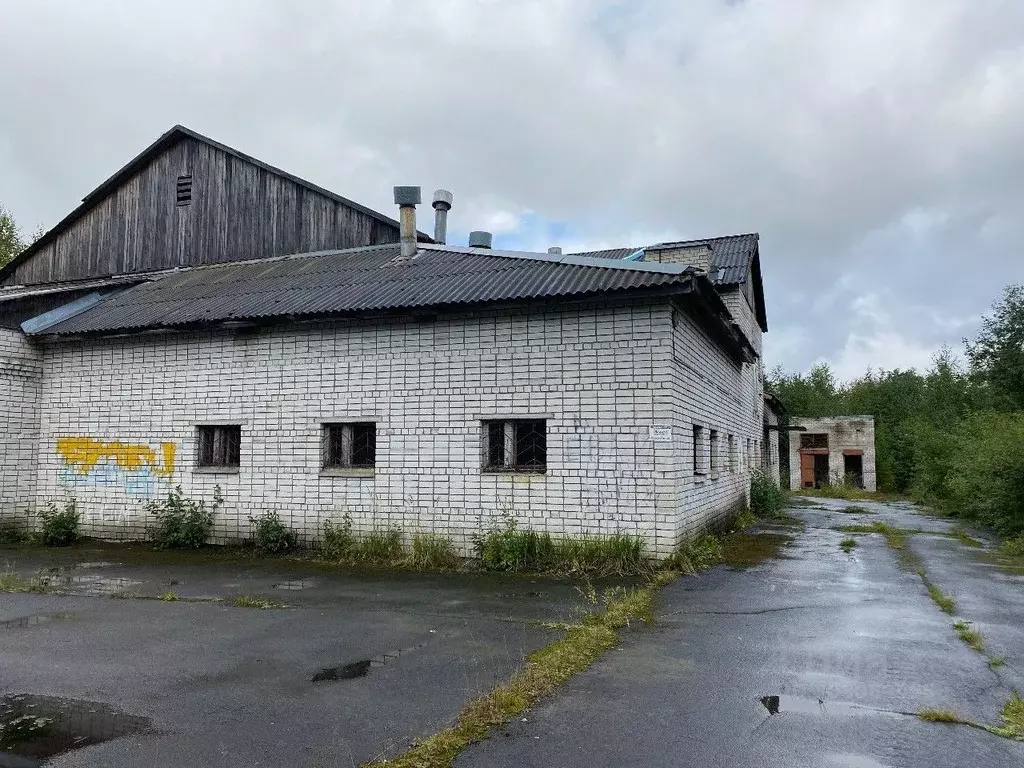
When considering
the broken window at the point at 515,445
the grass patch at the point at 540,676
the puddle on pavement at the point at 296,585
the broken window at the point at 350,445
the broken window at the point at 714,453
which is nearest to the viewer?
the grass patch at the point at 540,676

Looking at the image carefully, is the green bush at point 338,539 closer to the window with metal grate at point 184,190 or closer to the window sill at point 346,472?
the window sill at point 346,472

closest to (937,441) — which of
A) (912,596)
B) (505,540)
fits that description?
(912,596)

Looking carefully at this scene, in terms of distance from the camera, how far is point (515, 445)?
9.61 meters

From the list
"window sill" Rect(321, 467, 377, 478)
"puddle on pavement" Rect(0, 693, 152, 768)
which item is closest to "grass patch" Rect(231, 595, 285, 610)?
"puddle on pavement" Rect(0, 693, 152, 768)

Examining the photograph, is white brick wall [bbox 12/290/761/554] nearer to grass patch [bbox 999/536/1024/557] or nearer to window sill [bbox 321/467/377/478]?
window sill [bbox 321/467/377/478]

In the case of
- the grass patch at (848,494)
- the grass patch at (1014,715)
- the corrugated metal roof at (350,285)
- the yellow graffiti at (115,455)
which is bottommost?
the grass patch at (848,494)

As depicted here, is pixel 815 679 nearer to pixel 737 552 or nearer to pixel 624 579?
pixel 624 579

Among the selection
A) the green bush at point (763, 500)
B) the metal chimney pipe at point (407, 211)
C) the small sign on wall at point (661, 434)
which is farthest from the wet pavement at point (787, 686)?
the green bush at point (763, 500)

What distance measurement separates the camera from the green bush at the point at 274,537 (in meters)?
10.2

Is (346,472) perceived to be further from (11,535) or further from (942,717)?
(942,717)

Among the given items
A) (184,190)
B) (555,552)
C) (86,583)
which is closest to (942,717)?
(555,552)

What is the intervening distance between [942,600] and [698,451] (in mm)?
4012

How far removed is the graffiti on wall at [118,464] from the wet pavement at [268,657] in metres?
2.84

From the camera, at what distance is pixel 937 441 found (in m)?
22.4
